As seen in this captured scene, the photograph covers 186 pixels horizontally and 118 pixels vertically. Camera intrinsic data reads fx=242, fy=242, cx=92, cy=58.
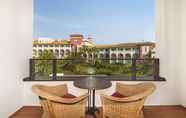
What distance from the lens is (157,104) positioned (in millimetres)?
5309

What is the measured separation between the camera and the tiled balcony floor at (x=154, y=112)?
181 inches

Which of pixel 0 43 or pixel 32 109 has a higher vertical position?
pixel 0 43

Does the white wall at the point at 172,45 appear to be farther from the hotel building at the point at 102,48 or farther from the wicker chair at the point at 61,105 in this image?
the wicker chair at the point at 61,105

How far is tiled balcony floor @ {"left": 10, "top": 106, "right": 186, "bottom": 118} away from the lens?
15.0 ft

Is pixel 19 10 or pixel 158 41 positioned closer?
pixel 19 10

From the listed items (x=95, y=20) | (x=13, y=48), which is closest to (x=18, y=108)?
(x=13, y=48)

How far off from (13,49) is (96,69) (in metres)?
1.82

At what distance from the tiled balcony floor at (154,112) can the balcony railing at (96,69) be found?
0.65 m

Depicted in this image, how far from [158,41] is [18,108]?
3285mm

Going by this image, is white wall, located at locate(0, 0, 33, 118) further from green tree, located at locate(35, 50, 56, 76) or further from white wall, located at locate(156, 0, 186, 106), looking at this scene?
white wall, located at locate(156, 0, 186, 106)

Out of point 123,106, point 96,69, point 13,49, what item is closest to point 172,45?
point 96,69

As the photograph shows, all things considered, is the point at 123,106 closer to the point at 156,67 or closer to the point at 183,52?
the point at 156,67

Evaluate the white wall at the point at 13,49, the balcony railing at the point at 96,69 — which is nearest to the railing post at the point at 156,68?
the balcony railing at the point at 96,69

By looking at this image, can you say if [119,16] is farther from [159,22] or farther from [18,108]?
[18,108]
